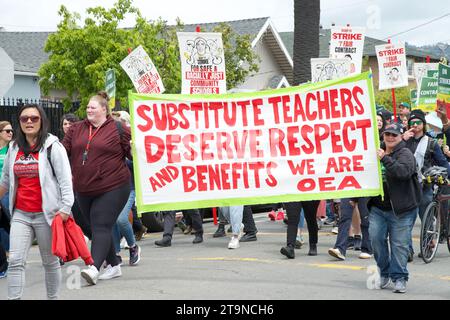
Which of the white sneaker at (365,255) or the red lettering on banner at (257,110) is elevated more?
the red lettering on banner at (257,110)

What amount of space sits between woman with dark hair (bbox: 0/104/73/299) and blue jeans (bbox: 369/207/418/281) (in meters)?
3.13

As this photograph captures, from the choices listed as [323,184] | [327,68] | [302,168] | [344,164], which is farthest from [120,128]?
[327,68]

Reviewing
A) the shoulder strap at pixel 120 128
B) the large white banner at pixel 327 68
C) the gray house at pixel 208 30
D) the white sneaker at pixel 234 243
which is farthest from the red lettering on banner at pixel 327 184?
the gray house at pixel 208 30

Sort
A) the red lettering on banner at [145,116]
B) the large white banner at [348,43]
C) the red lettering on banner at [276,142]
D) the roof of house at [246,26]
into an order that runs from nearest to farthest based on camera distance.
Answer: the red lettering on banner at [145,116]
the red lettering on banner at [276,142]
the large white banner at [348,43]
the roof of house at [246,26]

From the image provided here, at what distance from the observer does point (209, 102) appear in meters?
9.25

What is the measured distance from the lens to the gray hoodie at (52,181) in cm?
707

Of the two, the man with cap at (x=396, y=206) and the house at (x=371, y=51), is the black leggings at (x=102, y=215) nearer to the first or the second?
the man with cap at (x=396, y=206)

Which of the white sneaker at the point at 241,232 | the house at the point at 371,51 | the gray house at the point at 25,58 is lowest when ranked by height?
the white sneaker at the point at 241,232

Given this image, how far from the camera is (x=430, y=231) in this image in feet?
34.3

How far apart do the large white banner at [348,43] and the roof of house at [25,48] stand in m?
18.8

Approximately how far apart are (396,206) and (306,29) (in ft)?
32.0

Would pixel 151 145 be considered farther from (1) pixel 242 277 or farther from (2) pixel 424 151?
(2) pixel 424 151

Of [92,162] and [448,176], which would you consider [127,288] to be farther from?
[448,176]

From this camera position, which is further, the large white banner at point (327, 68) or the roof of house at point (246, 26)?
the roof of house at point (246, 26)
